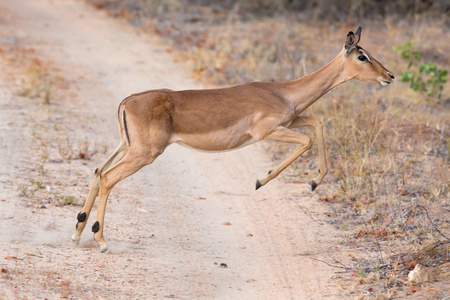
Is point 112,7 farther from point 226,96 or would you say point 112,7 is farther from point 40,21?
point 226,96

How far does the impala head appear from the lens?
782 cm

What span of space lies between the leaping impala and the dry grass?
3.84 ft

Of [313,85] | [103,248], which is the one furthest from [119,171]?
[313,85]

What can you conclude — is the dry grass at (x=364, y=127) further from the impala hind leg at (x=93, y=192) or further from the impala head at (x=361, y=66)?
the impala hind leg at (x=93, y=192)

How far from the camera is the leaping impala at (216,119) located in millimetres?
7270

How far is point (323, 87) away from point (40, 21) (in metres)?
15.3

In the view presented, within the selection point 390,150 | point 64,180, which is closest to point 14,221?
point 64,180

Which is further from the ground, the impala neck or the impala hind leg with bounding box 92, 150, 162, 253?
the impala neck

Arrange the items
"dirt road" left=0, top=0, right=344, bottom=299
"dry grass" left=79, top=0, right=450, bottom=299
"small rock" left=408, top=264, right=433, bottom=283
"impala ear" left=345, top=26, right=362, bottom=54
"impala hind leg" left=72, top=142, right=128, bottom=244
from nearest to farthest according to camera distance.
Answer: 1. "small rock" left=408, top=264, right=433, bottom=283
2. "dirt road" left=0, top=0, right=344, bottom=299
3. "dry grass" left=79, top=0, right=450, bottom=299
4. "impala hind leg" left=72, top=142, right=128, bottom=244
5. "impala ear" left=345, top=26, right=362, bottom=54

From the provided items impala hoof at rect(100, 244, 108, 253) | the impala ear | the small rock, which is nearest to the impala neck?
the impala ear

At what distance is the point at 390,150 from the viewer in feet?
33.5

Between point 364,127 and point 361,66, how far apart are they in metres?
3.01

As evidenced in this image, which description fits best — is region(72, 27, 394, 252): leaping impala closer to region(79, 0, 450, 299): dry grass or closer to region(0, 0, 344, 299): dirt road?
region(0, 0, 344, 299): dirt road

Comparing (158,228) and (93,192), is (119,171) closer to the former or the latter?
(93,192)
